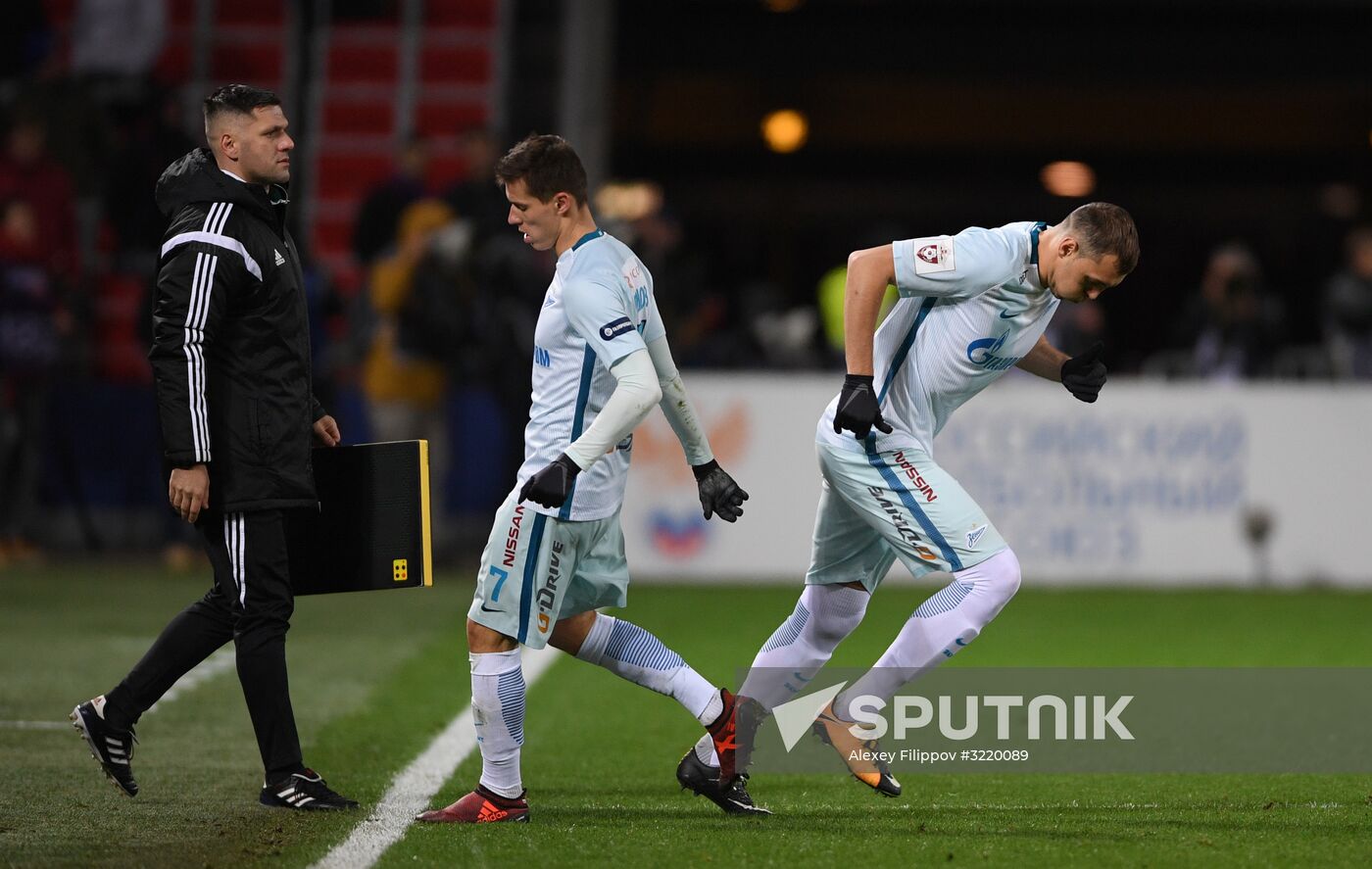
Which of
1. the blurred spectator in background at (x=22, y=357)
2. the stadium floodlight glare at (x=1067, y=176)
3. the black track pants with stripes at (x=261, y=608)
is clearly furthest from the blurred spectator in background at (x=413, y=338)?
the stadium floodlight glare at (x=1067, y=176)

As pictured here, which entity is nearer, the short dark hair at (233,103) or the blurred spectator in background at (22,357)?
the short dark hair at (233,103)

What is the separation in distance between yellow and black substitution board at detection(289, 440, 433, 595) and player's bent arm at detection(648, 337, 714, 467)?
0.73m

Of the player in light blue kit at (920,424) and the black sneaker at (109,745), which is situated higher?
the player in light blue kit at (920,424)

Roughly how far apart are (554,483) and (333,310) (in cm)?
795

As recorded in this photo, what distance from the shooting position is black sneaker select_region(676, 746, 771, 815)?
5.34 metres

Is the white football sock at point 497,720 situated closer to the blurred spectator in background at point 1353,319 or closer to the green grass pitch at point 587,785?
the green grass pitch at point 587,785

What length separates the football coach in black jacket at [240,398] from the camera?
522cm

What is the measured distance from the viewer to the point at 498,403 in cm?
1316

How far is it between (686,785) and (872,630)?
15.2 feet

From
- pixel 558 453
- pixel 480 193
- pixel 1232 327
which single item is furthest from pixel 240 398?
pixel 1232 327

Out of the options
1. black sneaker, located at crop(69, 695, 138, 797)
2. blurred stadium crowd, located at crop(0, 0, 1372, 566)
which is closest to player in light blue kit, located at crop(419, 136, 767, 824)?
black sneaker, located at crop(69, 695, 138, 797)

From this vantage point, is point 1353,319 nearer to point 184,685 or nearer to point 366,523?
point 184,685

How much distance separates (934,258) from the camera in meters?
5.29

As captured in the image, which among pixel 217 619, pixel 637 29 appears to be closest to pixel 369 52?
pixel 637 29
